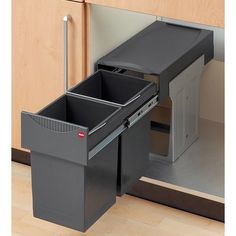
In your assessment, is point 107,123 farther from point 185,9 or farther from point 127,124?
point 185,9

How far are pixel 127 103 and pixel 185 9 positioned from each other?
13.0 inches

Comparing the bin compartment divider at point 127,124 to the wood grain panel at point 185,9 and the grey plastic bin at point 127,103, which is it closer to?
the grey plastic bin at point 127,103

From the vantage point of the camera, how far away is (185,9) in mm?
2660

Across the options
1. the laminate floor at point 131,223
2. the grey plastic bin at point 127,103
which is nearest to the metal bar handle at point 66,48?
the grey plastic bin at point 127,103

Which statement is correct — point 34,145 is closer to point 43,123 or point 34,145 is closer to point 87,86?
point 43,123

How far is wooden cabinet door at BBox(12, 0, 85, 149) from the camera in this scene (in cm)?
290

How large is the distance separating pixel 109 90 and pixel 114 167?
33 cm

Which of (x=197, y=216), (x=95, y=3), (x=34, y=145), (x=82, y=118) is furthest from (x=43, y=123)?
(x=197, y=216)

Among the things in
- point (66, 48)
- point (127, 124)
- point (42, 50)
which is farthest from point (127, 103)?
point (42, 50)

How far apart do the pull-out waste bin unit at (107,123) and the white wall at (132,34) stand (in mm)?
33

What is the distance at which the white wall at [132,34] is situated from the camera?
9.57 ft

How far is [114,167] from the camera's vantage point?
2.68 m

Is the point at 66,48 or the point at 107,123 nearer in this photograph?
the point at 107,123

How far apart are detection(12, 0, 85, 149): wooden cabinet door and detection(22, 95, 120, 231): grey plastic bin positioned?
0.29 metres
